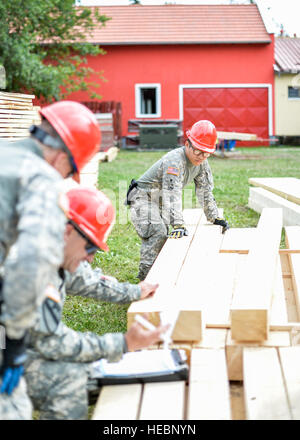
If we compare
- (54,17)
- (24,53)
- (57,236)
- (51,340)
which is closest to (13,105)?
(51,340)

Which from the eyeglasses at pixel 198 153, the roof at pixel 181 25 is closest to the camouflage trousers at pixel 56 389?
the eyeglasses at pixel 198 153

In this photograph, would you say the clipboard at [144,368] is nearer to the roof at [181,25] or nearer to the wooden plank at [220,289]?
the wooden plank at [220,289]

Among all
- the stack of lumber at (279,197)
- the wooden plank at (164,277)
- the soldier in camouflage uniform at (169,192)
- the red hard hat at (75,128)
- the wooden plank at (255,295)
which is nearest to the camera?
the red hard hat at (75,128)

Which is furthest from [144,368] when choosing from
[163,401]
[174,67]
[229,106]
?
[174,67]

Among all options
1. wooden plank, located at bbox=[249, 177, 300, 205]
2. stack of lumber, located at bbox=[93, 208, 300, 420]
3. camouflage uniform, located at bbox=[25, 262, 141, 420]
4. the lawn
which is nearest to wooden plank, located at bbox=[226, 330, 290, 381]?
stack of lumber, located at bbox=[93, 208, 300, 420]

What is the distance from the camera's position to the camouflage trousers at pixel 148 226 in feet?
22.0

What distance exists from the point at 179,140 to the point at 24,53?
9415 millimetres

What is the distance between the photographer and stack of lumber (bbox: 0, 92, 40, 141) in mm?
7621

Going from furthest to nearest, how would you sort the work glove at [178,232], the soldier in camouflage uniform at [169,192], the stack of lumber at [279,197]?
the stack of lumber at [279,197] → the soldier in camouflage uniform at [169,192] → the work glove at [178,232]

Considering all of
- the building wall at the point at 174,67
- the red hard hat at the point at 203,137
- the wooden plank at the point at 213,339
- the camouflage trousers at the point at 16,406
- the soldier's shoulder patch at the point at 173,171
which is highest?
the building wall at the point at 174,67

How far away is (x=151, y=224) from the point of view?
6684 millimetres

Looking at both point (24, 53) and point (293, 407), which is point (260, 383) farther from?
point (24, 53)

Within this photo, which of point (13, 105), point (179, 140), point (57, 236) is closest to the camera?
point (57, 236)

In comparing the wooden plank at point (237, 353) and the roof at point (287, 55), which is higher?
the roof at point (287, 55)
